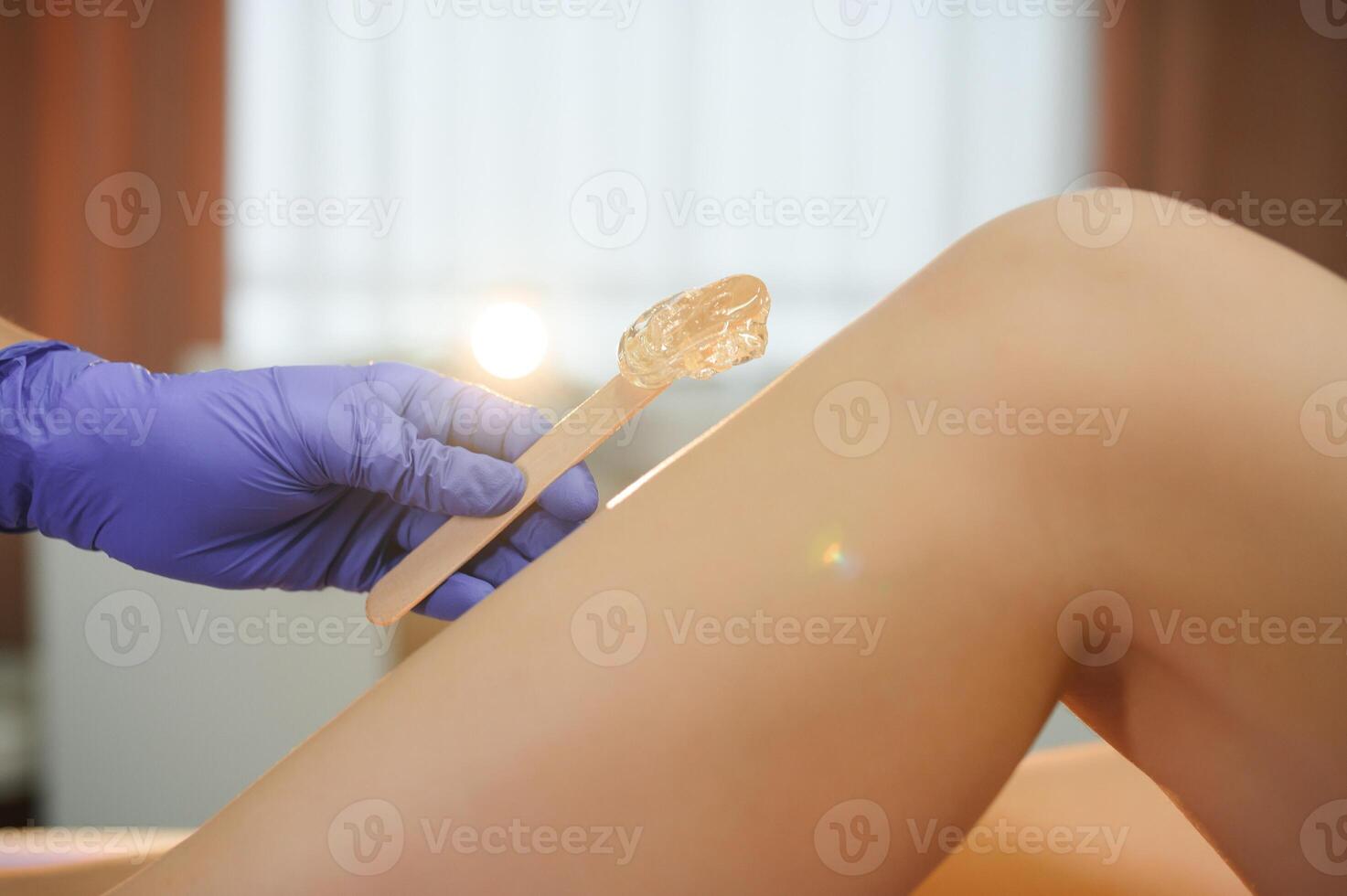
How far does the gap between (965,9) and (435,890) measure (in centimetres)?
240

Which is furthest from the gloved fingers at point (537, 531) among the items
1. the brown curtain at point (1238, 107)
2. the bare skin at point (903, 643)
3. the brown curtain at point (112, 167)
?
the brown curtain at point (1238, 107)

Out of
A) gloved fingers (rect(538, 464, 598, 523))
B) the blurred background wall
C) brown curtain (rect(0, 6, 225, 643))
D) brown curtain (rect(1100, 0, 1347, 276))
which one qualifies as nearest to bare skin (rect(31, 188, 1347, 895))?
gloved fingers (rect(538, 464, 598, 523))

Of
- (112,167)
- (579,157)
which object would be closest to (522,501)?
(579,157)

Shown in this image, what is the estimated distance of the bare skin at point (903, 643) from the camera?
35 centimetres

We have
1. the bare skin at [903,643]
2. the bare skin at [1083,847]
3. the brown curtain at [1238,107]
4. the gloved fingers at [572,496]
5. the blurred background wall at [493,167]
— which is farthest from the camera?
the brown curtain at [1238,107]

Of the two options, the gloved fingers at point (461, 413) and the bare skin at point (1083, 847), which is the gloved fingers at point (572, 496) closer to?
the gloved fingers at point (461, 413)

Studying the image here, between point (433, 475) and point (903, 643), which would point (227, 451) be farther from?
point (903, 643)

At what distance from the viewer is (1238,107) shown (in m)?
2.39

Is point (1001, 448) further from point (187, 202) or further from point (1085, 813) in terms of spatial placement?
point (187, 202)

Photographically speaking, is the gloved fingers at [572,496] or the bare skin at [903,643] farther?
the gloved fingers at [572,496]

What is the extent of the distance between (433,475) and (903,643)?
0.40 meters

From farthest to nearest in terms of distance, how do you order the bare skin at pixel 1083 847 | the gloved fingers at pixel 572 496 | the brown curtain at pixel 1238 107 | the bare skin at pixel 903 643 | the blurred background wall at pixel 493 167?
1. the brown curtain at pixel 1238 107
2. the blurred background wall at pixel 493 167
3. the gloved fingers at pixel 572 496
4. the bare skin at pixel 1083 847
5. the bare skin at pixel 903 643

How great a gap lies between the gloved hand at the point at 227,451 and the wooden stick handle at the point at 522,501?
0.16 ft

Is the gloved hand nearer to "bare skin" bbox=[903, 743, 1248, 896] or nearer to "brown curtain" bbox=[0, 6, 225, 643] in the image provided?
"bare skin" bbox=[903, 743, 1248, 896]
